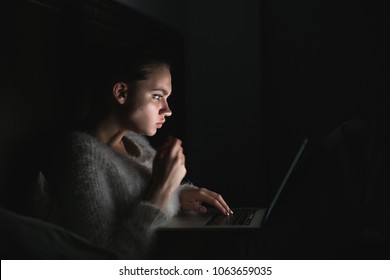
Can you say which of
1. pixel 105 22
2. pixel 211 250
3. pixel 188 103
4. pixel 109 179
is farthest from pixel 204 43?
pixel 211 250

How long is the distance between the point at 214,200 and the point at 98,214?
36 cm

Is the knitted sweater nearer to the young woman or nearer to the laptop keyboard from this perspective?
the young woman

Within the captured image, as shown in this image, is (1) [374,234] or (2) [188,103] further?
(2) [188,103]

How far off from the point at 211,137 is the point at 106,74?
601 millimetres

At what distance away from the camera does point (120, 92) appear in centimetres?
102

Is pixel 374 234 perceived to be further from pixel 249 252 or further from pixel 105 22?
pixel 105 22

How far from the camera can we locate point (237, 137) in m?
1.57

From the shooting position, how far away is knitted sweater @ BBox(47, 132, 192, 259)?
0.82 meters

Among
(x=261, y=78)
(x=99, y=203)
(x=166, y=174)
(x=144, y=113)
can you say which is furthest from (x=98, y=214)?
(x=261, y=78)

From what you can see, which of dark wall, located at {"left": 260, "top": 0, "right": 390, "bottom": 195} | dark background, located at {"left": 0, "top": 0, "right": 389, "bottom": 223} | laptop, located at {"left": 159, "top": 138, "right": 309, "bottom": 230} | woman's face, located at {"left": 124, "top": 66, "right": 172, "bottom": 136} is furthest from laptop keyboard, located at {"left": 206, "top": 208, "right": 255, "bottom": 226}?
dark wall, located at {"left": 260, "top": 0, "right": 390, "bottom": 195}

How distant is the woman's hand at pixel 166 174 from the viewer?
90 centimetres

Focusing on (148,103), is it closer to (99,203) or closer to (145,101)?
(145,101)

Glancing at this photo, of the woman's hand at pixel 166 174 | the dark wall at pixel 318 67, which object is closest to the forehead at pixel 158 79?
the woman's hand at pixel 166 174

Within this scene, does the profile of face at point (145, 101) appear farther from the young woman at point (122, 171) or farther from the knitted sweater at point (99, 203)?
the knitted sweater at point (99, 203)
